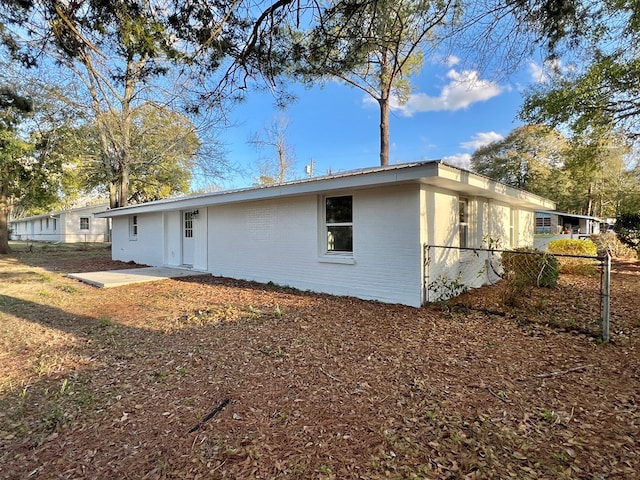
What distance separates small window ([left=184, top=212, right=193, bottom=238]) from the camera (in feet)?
39.7

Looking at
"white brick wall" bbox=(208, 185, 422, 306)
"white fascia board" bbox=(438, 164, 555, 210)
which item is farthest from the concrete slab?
"white fascia board" bbox=(438, 164, 555, 210)

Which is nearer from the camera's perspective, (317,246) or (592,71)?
(317,246)

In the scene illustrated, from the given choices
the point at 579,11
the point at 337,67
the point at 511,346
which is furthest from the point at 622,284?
the point at 337,67

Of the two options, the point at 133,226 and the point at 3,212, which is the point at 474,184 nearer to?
the point at 133,226

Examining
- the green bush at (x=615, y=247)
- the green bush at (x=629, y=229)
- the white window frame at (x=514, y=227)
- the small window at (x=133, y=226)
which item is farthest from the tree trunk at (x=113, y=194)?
the green bush at (x=629, y=229)

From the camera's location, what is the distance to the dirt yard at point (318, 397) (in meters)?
2.27

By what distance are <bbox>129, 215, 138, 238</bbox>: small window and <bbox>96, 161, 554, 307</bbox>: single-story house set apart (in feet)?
→ 14.9

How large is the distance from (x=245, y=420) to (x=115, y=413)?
1.17m

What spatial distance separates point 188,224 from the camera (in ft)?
40.3

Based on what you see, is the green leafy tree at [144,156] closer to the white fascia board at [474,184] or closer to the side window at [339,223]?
the side window at [339,223]

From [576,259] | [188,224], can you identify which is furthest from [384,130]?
[188,224]

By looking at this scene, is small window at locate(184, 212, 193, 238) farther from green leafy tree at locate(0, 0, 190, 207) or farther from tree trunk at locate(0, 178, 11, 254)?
tree trunk at locate(0, 178, 11, 254)

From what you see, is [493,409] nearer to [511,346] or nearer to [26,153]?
[511,346]

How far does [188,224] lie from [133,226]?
4789mm
